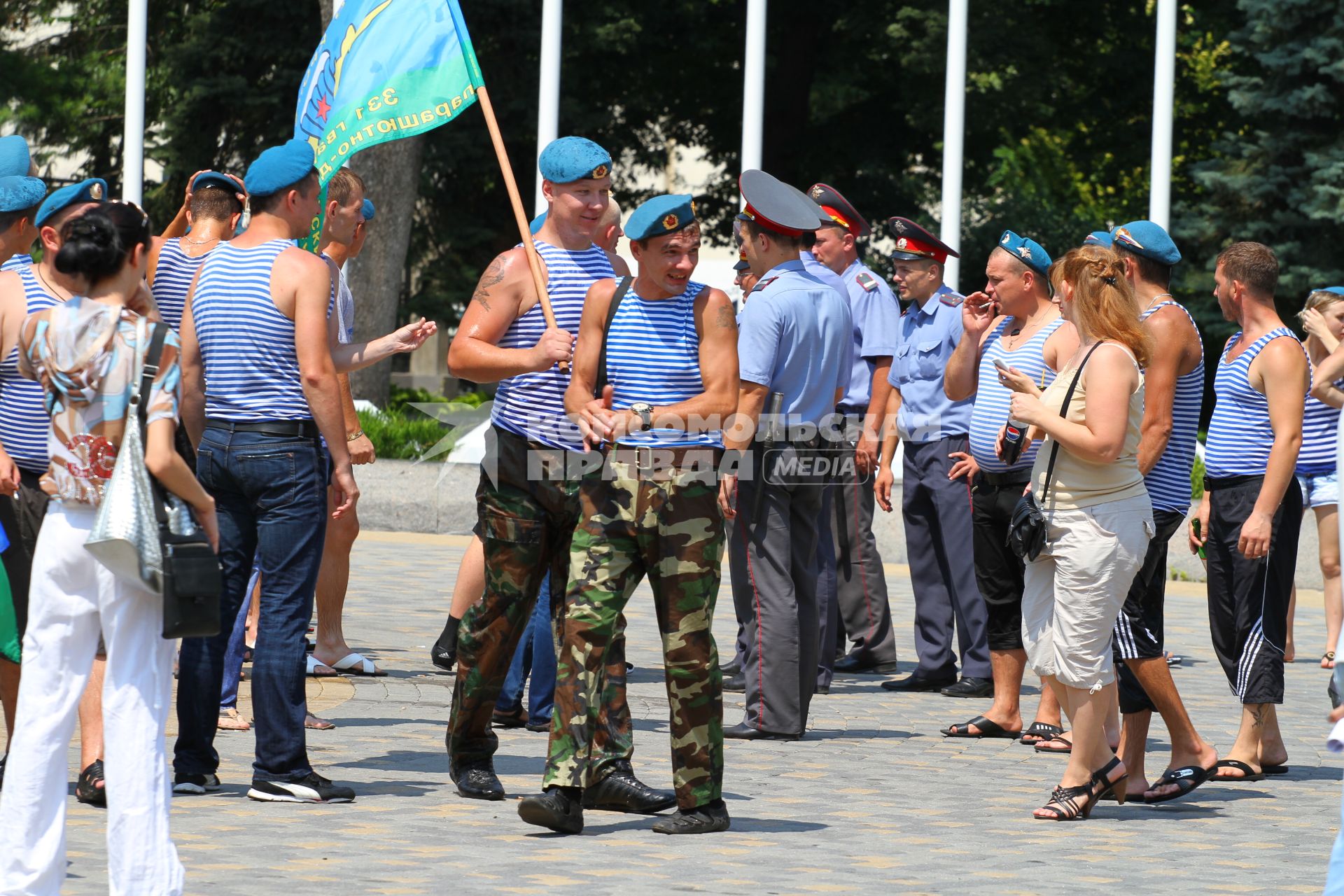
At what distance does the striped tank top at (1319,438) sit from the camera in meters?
9.70

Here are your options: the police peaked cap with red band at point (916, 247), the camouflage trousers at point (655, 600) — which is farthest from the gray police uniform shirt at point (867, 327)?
the camouflage trousers at point (655, 600)

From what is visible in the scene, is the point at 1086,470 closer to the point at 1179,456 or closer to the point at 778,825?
the point at 1179,456

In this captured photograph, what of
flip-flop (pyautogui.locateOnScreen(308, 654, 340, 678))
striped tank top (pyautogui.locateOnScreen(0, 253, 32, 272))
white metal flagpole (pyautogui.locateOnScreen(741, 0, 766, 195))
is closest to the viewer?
striped tank top (pyautogui.locateOnScreen(0, 253, 32, 272))

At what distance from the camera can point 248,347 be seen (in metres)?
6.52

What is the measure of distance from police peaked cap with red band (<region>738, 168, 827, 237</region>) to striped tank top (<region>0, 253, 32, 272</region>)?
2776mm

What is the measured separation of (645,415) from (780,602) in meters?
2.30

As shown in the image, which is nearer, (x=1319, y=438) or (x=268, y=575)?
(x=268, y=575)

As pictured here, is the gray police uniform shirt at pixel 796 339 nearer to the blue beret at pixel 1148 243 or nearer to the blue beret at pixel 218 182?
the blue beret at pixel 1148 243

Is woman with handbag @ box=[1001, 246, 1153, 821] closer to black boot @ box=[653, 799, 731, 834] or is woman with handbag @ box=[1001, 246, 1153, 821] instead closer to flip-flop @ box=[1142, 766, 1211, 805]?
flip-flop @ box=[1142, 766, 1211, 805]

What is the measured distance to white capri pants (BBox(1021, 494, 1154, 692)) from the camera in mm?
6699

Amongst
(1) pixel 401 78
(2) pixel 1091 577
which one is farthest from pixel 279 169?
(2) pixel 1091 577

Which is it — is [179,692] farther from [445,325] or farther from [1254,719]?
[445,325]

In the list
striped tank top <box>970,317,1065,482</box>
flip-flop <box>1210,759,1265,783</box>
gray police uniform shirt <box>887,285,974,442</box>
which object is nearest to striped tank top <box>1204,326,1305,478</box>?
striped tank top <box>970,317,1065,482</box>

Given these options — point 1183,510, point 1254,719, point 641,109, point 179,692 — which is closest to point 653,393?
point 179,692
